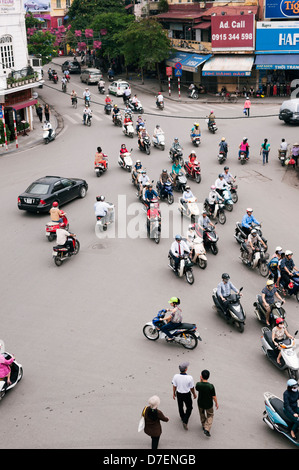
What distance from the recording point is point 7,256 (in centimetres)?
1841

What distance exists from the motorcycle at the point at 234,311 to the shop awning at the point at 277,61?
3405 cm

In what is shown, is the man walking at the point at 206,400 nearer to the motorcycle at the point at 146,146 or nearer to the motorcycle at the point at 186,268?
the motorcycle at the point at 186,268

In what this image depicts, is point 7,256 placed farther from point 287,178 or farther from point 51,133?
point 51,133

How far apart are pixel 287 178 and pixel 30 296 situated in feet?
49.1

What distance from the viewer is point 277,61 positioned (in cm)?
4419

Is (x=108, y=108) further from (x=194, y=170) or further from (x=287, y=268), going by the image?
(x=287, y=268)

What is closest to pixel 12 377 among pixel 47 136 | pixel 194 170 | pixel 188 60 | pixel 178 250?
pixel 178 250

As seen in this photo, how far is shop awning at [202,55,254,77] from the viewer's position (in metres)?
44.5

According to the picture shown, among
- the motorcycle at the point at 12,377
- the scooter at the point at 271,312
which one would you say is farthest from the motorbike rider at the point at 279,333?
the motorcycle at the point at 12,377

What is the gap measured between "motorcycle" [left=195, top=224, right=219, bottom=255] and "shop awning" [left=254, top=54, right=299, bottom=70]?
29.8 meters

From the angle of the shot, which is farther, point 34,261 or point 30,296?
point 34,261

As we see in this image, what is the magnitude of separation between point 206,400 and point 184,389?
0.44 m

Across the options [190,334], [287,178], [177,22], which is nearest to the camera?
[190,334]
